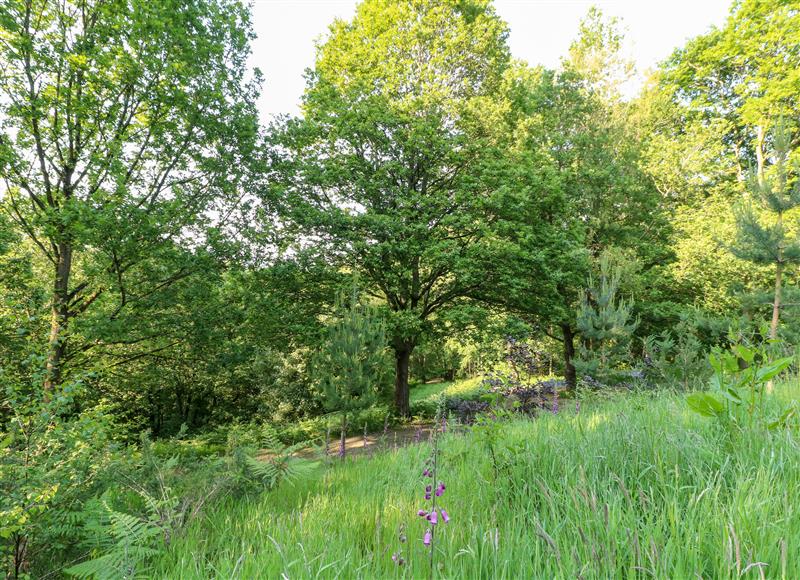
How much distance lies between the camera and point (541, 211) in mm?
12500

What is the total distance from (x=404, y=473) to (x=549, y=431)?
1.46 meters

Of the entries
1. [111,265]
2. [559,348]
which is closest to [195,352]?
[111,265]

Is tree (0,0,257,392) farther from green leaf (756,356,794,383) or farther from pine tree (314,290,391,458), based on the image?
green leaf (756,356,794,383)

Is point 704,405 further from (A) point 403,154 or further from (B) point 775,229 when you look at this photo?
(A) point 403,154

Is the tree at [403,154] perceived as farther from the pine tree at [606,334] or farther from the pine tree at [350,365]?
the pine tree at [606,334]

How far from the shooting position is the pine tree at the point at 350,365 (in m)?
7.28

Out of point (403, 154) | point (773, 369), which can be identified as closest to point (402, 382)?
point (403, 154)

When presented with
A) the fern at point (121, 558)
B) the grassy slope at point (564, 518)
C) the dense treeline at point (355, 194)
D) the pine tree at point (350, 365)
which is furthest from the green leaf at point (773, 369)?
the pine tree at point (350, 365)

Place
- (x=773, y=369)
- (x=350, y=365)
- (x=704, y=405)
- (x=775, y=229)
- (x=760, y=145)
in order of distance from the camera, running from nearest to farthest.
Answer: (x=773, y=369) < (x=704, y=405) < (x=775, y=229) < (x=350, y=365) < (x=760, y=145)

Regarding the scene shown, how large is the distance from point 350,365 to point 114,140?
6.48m

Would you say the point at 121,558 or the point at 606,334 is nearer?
the point at 121,558

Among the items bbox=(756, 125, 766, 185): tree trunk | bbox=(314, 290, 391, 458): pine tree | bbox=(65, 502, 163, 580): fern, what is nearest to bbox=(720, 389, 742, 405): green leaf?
bbox=(65, 502, 163, 580): fern

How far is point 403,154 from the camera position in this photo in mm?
11469

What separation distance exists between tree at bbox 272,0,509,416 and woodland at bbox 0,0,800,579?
12cm
